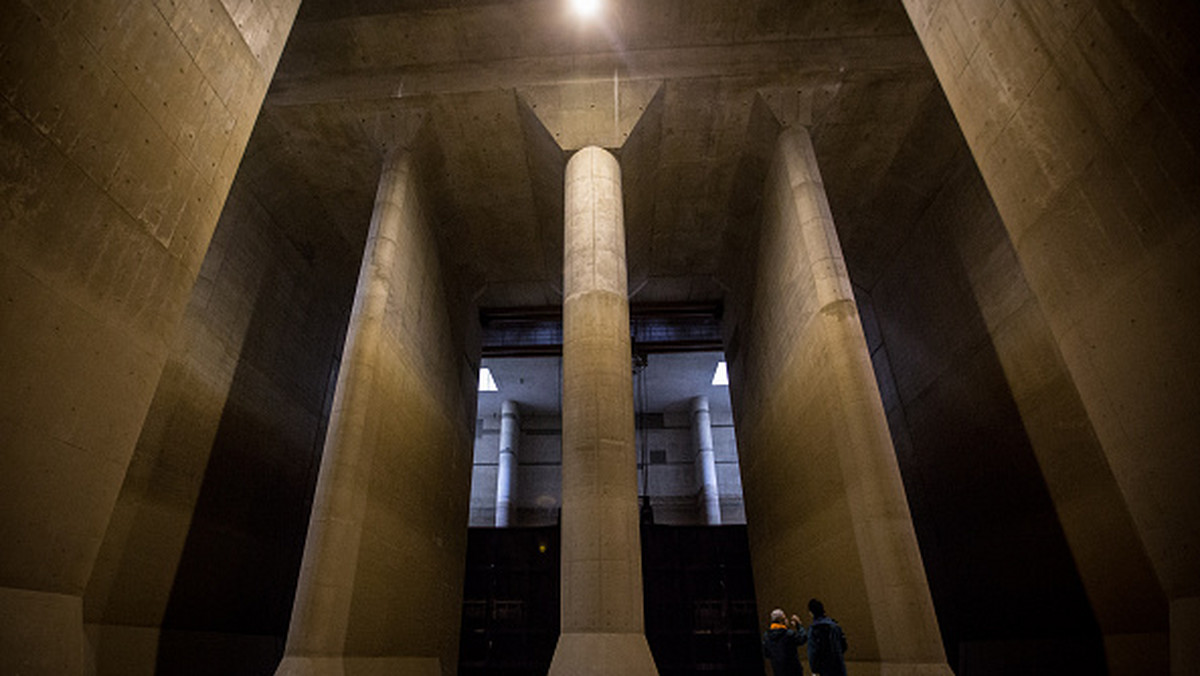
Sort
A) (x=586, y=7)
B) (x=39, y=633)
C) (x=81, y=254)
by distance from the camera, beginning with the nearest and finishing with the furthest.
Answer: (x=39, y=633) < (x=81, y=254) < (x=586, y=7)

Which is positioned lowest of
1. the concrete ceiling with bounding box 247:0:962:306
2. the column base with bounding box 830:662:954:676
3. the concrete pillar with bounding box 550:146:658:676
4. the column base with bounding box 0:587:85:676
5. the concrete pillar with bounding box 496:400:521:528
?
the column base with bounding box 830:662:954:676

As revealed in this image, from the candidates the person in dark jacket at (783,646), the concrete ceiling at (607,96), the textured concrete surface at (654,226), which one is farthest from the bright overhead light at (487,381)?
the person in dark jacket at (783,646)

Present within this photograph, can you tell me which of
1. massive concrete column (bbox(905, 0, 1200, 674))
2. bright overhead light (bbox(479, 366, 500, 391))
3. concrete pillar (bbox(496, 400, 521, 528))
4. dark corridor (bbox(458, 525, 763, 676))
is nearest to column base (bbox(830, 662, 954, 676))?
massive concrete column (bbox(905, 0, 1200, 674))

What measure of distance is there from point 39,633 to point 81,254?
2.65 metres

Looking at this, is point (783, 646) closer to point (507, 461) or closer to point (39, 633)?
point (39, 633)

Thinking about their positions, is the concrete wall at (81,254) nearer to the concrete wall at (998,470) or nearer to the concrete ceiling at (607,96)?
the concrete ceiling at (607,96)

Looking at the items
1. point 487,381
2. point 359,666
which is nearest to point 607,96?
point 359,666

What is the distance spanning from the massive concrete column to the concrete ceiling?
233 inches

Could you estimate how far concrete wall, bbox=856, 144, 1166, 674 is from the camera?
885 cm

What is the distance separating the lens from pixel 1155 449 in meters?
4.38

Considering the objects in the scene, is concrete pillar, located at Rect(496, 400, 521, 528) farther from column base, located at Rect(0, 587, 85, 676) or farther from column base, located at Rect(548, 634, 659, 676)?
column base, located at Rect(0, 587, 85, 676)

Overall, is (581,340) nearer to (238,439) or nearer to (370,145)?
(370,145)

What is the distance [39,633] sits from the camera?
12.9ft

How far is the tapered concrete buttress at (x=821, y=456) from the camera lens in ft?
24.4
